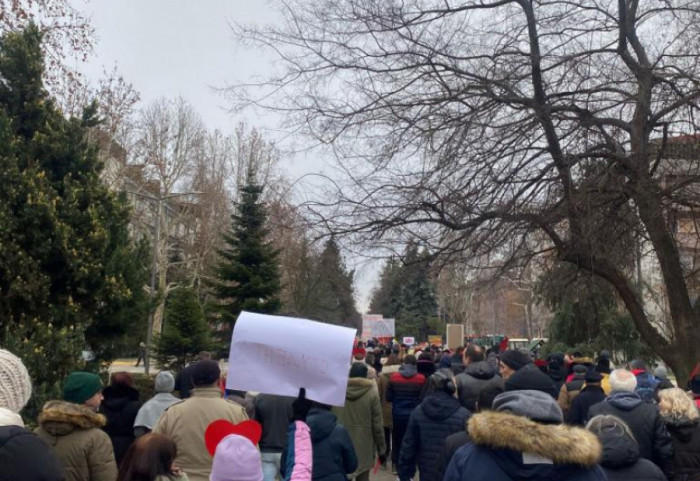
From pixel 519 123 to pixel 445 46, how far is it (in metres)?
1.50

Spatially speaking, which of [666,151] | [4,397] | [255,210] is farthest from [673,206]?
[255,210]

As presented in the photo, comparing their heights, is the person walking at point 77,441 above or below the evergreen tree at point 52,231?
below

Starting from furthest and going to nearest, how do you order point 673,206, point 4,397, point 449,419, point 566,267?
point 566,267
point 673,206
point 449,419
point 4,397

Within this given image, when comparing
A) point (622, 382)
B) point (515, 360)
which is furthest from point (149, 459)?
point (515, 360)

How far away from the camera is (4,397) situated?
11.4 ft

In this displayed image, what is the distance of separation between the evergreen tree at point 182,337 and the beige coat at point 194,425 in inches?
829

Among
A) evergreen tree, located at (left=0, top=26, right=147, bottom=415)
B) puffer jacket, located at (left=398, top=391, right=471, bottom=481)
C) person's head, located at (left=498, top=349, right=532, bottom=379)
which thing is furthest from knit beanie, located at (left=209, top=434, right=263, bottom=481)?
evergreen tree, located at (left=0, top=26, right=147, bottom=415)

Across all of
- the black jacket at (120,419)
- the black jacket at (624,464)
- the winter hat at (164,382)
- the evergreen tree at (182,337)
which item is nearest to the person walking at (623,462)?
the black jacket at (624,464)

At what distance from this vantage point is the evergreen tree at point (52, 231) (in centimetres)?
1268

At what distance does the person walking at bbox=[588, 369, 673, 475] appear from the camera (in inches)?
237

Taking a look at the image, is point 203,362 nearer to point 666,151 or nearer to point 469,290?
point 469,290

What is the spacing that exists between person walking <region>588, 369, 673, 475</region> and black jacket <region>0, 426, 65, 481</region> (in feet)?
14.4

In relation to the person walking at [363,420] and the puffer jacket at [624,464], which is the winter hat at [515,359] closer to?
the person walking at [363,420]

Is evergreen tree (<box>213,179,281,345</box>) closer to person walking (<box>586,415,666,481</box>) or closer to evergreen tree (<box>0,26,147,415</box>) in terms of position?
evergreen tree (<box>0,26,147,415</box>)
